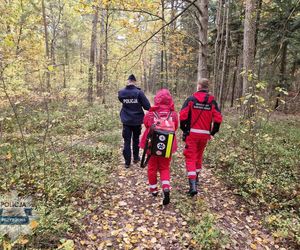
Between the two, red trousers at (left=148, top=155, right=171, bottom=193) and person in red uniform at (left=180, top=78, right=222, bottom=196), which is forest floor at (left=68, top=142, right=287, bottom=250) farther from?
person in red uniform at (left=180, top=78, right=222, bottom=196)

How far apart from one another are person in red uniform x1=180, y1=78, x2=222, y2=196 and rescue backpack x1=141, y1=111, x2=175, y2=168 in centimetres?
54

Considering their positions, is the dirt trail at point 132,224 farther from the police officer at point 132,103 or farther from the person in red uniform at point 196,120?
the police officer at point 132,103

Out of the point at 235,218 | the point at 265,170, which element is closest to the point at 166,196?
the point at 235,218

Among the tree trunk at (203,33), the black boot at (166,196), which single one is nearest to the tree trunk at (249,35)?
the tree trunk at (203,33)

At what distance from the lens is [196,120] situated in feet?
17.0

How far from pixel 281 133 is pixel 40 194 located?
952cm

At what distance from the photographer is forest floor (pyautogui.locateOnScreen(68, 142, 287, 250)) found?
3.92 metres

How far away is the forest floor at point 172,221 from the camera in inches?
154

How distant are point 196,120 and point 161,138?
97cm

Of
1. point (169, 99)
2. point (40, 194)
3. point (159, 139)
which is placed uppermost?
point (169, 99)

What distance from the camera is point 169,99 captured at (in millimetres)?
4859

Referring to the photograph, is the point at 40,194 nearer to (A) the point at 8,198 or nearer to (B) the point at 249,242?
(A) the point at 8,198

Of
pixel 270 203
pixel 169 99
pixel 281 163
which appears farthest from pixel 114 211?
pixel 281 163

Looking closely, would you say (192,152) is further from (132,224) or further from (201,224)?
(132,224)
